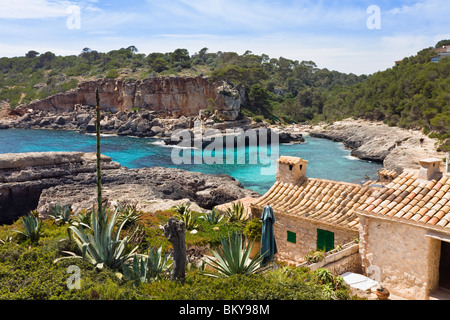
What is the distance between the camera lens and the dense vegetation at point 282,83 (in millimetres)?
54812

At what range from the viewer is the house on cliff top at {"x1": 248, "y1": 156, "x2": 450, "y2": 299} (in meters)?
7.55

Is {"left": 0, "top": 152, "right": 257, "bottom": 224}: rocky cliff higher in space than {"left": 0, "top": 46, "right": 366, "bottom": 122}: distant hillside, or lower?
lower

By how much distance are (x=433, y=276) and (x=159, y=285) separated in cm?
595

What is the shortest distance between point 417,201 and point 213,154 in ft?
147

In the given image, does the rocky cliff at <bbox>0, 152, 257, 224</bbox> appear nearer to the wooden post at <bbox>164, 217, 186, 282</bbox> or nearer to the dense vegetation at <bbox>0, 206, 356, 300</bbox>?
the dense vegetation at <bbox>0, 206, 356, 300</bbox>

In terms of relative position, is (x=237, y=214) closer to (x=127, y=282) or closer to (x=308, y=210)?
(x=308, y=210)

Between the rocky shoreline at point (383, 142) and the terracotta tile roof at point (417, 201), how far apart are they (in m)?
27.3

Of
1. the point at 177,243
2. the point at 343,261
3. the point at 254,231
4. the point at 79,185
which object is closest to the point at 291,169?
the point at 254,231

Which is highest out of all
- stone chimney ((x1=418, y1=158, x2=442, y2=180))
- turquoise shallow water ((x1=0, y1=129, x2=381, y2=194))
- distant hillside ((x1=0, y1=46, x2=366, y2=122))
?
distant hillside ((x1=0, y1=46, x2=366, y2=122))

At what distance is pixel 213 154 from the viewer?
5262cm

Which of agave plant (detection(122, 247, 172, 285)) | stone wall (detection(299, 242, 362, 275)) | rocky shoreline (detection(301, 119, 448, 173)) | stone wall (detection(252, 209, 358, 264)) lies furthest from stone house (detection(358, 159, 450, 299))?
rocky shoreline (detection(301, 119, 448, 173))

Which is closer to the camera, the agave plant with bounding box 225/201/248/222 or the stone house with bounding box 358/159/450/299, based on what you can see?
the stone house with bounding box 358/159/450/299

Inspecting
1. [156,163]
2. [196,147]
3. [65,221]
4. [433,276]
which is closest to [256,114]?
[196,147]

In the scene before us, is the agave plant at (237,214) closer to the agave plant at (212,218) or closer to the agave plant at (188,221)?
the agave plant at (212,218)
